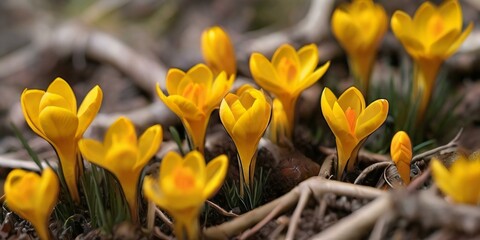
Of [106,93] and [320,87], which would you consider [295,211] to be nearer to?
[320,87]

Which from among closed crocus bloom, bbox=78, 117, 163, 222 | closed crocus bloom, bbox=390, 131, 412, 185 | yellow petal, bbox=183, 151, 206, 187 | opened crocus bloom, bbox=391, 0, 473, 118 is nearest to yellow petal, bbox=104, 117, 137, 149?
closed crocus bloom, bbox=78, 117, 163, 222

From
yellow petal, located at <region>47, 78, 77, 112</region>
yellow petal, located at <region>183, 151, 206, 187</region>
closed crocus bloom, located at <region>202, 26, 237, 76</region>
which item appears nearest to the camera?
yellow petal, located at <region>183, 151, 206, 187</region>

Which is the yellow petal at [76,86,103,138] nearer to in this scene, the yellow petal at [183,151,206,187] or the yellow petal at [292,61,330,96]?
the yellow petal at [183,151,206,187]

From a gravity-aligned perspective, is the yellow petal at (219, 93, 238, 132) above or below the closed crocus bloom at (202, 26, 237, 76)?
below

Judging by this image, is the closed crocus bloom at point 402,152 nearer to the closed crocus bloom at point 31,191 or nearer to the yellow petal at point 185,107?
the yellow petal at point 185,107

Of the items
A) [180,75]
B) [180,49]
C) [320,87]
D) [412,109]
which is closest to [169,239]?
[180,75]

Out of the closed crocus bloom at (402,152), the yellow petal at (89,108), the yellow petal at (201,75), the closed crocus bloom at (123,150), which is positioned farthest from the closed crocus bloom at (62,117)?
the closed crocus bloom at (402,152)

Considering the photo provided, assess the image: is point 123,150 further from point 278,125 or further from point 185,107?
point 278,125
